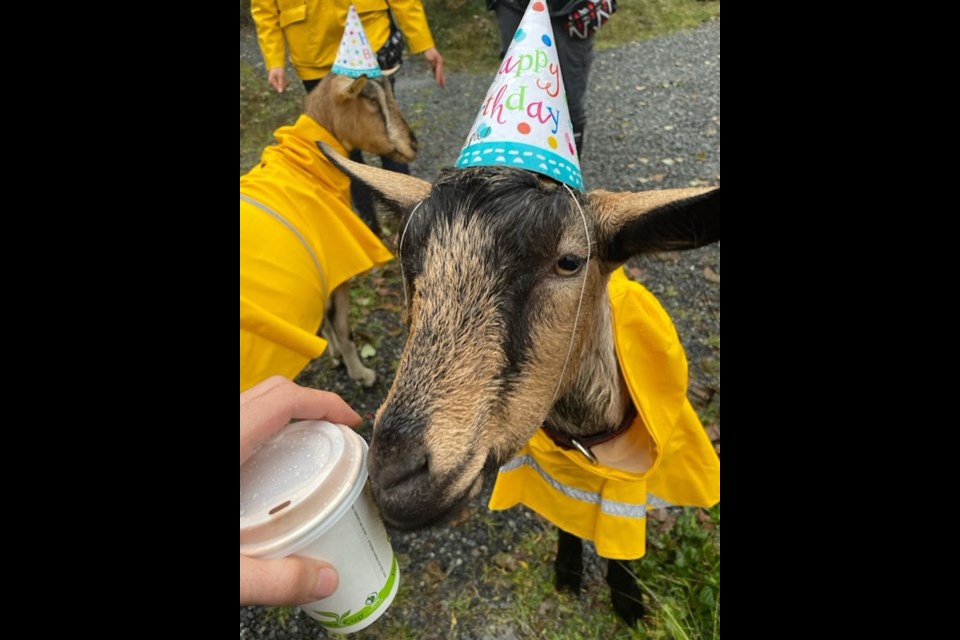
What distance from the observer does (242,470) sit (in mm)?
1497

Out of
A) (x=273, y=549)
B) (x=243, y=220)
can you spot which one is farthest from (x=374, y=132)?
(x=273, y=549)

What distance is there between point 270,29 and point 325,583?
17.0 ft

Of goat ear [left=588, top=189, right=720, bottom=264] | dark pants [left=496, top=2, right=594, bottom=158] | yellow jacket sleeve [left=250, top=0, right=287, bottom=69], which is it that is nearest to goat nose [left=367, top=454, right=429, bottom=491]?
goat ear [left=588, top=189, right=720, bottom=264]

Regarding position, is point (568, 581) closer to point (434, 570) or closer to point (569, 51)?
point (434, 570)

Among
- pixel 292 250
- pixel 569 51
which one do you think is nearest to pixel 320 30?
pixel 569 51

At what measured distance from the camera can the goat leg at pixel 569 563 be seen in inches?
124

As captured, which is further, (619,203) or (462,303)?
(619,203)

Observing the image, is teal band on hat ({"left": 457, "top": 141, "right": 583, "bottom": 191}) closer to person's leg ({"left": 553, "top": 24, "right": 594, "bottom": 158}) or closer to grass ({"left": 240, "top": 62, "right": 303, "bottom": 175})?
person's leg ({"left": 553, "top": 24, "right": 594, "bottom": 158})

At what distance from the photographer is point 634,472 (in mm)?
2420

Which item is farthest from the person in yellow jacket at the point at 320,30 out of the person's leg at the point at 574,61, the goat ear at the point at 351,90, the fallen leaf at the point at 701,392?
the fallen leaf at the point at 701,392

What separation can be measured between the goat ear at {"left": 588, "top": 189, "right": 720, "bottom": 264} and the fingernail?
132 cm

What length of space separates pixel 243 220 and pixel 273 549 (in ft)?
8.08
